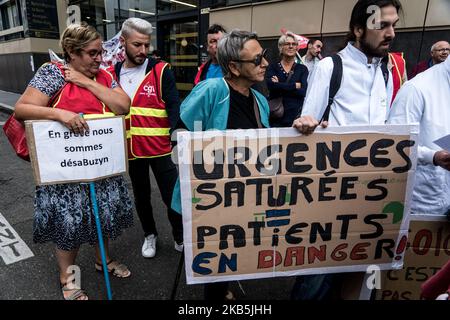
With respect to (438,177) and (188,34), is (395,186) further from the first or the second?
(188,34)

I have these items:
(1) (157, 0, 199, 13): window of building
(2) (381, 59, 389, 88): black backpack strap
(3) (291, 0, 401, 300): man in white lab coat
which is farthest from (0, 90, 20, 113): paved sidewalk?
(2) (381, 59, 389, 88): black backpack strap

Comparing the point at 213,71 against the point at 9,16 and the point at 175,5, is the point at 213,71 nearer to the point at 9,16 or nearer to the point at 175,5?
the point at 175,5

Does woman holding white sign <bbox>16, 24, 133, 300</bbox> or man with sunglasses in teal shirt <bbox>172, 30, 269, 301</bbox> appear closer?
man with sunglasses in teal shirt <bbox>172, 30, 269, 301</bbox>

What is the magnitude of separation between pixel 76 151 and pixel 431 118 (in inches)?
76.9

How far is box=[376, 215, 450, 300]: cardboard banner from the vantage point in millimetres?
1664

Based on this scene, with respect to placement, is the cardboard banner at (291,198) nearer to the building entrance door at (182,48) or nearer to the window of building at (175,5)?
the building entrance door at (182,48)

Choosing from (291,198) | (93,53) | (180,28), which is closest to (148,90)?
(93,53)

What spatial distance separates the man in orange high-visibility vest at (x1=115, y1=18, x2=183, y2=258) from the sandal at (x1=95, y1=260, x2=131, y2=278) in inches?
26.8

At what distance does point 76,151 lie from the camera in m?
1.95

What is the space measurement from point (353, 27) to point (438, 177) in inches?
35.8

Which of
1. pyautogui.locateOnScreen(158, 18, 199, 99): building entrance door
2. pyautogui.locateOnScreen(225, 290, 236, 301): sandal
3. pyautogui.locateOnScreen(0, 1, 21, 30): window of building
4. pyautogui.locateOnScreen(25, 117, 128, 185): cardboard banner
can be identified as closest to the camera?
pyautogui.locateOnScreen(25, 117, 128, 185): cardboard banner

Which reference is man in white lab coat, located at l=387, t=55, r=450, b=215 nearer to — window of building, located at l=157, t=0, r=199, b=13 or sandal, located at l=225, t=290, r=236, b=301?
sandal, located at l=225, t=290, r=236, b=301

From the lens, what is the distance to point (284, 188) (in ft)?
5.24

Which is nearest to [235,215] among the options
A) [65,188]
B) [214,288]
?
[214,288]
